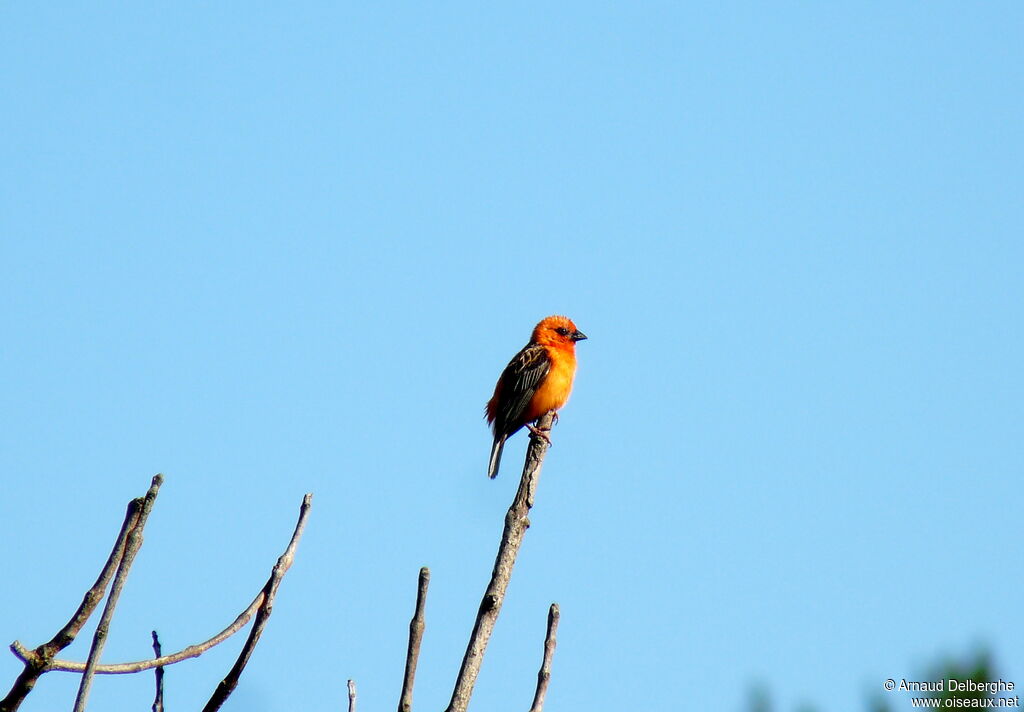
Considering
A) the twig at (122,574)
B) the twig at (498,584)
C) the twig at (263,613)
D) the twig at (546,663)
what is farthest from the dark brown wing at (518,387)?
the twig at (122,574)

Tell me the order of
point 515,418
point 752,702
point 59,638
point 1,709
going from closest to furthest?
point 1,709 → point 59,638 → point 752,702 → point 515,418

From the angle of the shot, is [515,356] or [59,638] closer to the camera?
[59,638]

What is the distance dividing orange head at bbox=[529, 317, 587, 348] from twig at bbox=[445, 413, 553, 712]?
7.96 m

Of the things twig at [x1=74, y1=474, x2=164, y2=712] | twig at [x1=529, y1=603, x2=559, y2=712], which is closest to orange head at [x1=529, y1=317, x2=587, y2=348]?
twig at [x1=529, y1=603, x2=559, y2=712]

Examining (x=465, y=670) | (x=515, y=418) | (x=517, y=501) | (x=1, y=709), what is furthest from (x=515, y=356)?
(x=1, y=709)

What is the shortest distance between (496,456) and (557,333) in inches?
79.1

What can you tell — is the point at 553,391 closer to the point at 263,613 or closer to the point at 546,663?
the point at 546,663

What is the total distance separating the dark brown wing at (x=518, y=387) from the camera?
1155cm

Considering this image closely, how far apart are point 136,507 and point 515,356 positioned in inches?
399

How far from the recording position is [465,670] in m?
2.73

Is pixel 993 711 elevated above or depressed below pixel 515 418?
below

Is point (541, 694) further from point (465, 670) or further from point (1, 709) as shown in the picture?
point (1, 709)

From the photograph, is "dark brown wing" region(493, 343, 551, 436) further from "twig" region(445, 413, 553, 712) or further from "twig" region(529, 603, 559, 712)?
"twig" region(529, 603, 559, 712)

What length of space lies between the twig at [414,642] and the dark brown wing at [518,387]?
9.07 metres
